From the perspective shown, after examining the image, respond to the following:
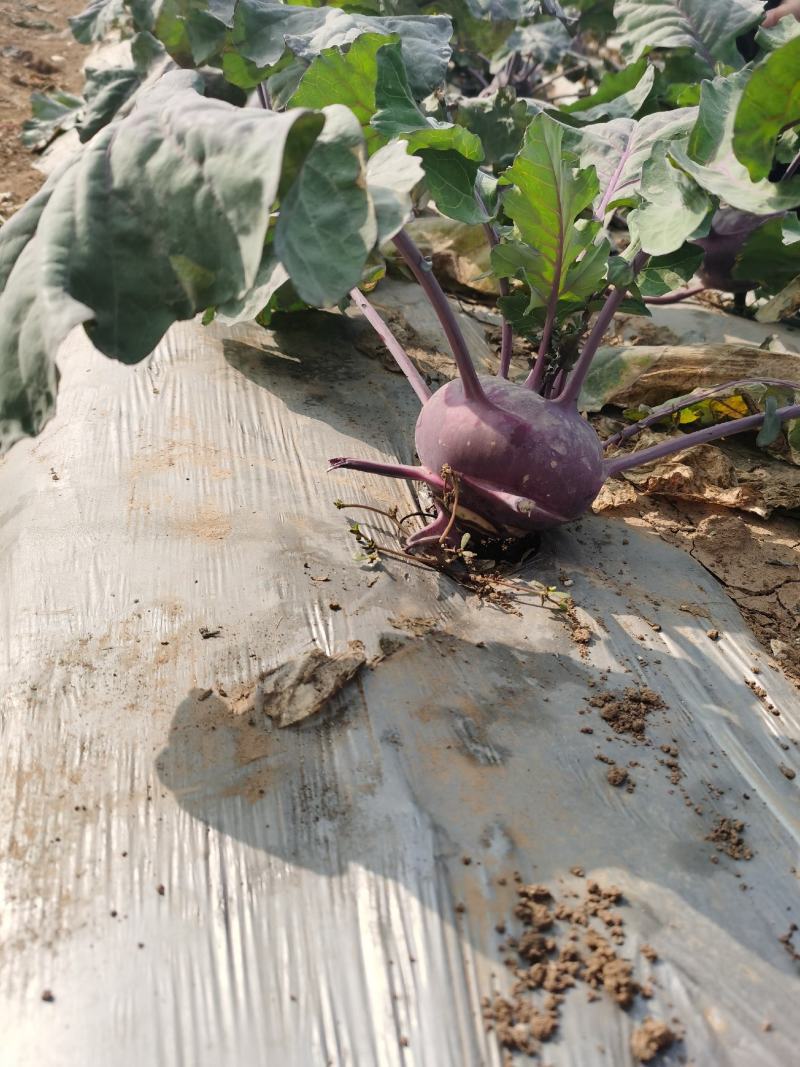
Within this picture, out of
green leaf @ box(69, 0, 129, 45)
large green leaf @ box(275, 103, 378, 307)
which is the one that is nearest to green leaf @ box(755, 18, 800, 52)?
large green leaf @ box(275, 103, 378, 307)

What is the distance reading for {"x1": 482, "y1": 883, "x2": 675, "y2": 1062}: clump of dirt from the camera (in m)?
0.92

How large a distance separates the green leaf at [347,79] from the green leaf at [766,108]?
58 centimetres

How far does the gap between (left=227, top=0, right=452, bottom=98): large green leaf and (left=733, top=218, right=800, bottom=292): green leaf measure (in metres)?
0.76

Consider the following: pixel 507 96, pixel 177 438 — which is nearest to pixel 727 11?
pixel 507 96

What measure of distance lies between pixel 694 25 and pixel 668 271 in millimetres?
1145

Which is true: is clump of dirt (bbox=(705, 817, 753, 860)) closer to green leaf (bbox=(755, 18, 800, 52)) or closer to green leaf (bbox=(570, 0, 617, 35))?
green leaf (bbox=(755, 18, 800, 52))

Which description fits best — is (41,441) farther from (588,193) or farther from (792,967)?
(792,967)

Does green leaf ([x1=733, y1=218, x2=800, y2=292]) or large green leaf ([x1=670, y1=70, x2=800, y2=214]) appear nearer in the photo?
large green leaf ([x1=670, y1=70, x2=800, y2=214])

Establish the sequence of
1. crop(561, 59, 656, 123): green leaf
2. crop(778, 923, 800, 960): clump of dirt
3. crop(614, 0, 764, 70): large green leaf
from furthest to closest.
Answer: crop(614, 0, 764, 70): large green leaf < crop(561, 59, 656, 123): green leaf < crop(778, 923, 800, 960): clump of dirt

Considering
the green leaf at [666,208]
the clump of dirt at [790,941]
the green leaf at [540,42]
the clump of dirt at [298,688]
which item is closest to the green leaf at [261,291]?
the clump of dirt at [298,688]

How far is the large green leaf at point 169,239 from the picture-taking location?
1.11 m

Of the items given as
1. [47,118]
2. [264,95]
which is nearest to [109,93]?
[264,95]

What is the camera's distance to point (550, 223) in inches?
59.6

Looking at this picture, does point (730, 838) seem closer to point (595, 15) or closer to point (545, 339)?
point (545, 339)
